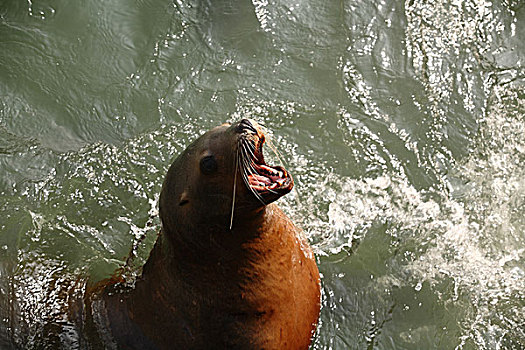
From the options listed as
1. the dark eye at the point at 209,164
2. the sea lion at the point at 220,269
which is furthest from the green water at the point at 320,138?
the dark eye at the point at 209,164

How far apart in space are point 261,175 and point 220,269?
1.69 feet

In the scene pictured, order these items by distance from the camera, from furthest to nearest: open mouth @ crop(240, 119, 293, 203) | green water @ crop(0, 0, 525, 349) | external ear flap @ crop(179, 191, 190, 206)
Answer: green water @ crop(0, 0, 525, 349) < external ear flap @ crop(179, 191, 190, 206) < open mouth @ crop(240, 119, 293, 203)

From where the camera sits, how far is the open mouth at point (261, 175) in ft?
8.79

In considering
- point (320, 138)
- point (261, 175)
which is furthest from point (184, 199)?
point (320, 138)

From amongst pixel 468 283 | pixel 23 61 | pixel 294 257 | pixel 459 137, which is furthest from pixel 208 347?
pixel 23 61

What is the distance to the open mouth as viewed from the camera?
268 cm

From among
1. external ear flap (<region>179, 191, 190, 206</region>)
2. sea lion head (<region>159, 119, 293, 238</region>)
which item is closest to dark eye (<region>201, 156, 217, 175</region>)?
sea lion head (<region>159, 119, 293, 238</region>)

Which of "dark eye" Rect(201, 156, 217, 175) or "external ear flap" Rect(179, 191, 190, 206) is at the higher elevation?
"dark eye" Rect(201, 156, 217, 175)

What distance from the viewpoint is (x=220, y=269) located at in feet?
10.0

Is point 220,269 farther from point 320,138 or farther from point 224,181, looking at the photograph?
point 320,138

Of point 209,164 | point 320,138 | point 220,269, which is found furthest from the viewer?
point 320,138

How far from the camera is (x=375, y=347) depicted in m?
3.94

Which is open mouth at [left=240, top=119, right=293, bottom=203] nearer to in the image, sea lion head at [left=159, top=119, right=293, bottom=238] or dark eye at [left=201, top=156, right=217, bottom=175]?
sea lion head at [left=159, top=119, right=293, bottom=238]

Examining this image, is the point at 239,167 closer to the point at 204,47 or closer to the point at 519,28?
the point at 204,47
